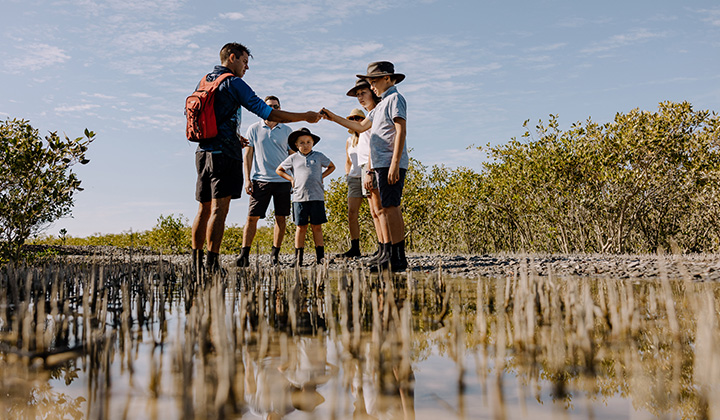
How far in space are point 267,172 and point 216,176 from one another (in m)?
2.19

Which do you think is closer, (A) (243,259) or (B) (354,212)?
(A) (243,259)

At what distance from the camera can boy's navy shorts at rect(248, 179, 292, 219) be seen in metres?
6.85

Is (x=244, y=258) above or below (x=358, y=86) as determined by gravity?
below

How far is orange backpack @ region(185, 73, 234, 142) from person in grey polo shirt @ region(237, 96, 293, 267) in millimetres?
2196

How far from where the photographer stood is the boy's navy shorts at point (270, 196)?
6.85 metres

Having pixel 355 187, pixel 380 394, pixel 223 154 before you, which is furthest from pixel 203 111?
pixel 380 394

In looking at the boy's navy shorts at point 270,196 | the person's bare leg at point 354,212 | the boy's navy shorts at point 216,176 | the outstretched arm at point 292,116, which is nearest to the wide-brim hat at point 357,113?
the person's bare leg at point 354,212

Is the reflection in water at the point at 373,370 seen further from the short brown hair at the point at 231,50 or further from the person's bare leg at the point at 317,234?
the person's bare leg at the point at 317,234

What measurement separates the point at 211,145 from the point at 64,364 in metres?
3.17

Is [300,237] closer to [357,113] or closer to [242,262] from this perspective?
[242,262]

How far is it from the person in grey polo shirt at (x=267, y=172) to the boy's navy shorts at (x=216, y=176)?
187cm

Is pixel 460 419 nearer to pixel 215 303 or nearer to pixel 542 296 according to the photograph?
pixel 215 303

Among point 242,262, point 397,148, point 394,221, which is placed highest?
point 397,148

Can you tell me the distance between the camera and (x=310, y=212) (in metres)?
6.93
